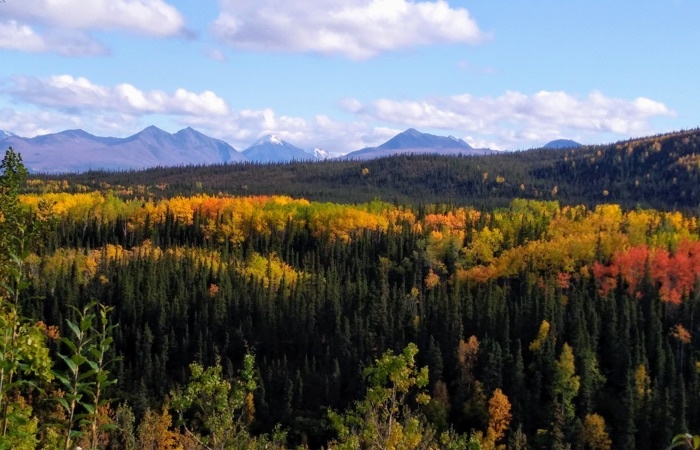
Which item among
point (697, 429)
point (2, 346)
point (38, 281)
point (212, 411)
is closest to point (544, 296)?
point (697, 429)

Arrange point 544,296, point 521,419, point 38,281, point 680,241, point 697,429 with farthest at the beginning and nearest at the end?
point 680,241 → point 38,281 → point 544,296 → point 521,419 → point 697,429

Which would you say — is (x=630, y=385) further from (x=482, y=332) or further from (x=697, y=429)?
(x=482, y=332)

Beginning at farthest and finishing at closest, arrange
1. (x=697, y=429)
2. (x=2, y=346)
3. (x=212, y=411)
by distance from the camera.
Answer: (x=697, y=429)
(x=212, y=411)
(x=2, y=346)

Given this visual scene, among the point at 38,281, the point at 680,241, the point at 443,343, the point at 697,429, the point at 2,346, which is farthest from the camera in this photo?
the point at 680,241

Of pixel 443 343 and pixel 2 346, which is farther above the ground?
pixel 2 346

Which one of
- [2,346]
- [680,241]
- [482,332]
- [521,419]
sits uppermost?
[2,346]

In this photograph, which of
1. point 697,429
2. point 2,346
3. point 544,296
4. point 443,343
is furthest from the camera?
point 544,296

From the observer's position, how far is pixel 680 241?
169m

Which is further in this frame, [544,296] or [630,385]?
[544,296]

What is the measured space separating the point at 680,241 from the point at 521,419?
87784 mm

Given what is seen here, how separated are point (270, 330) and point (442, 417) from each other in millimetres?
45884

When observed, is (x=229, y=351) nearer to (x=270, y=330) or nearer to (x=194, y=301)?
(x=270, y=330)

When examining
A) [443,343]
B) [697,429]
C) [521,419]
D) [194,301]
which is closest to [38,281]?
[194,301]

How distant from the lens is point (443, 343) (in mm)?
122625
